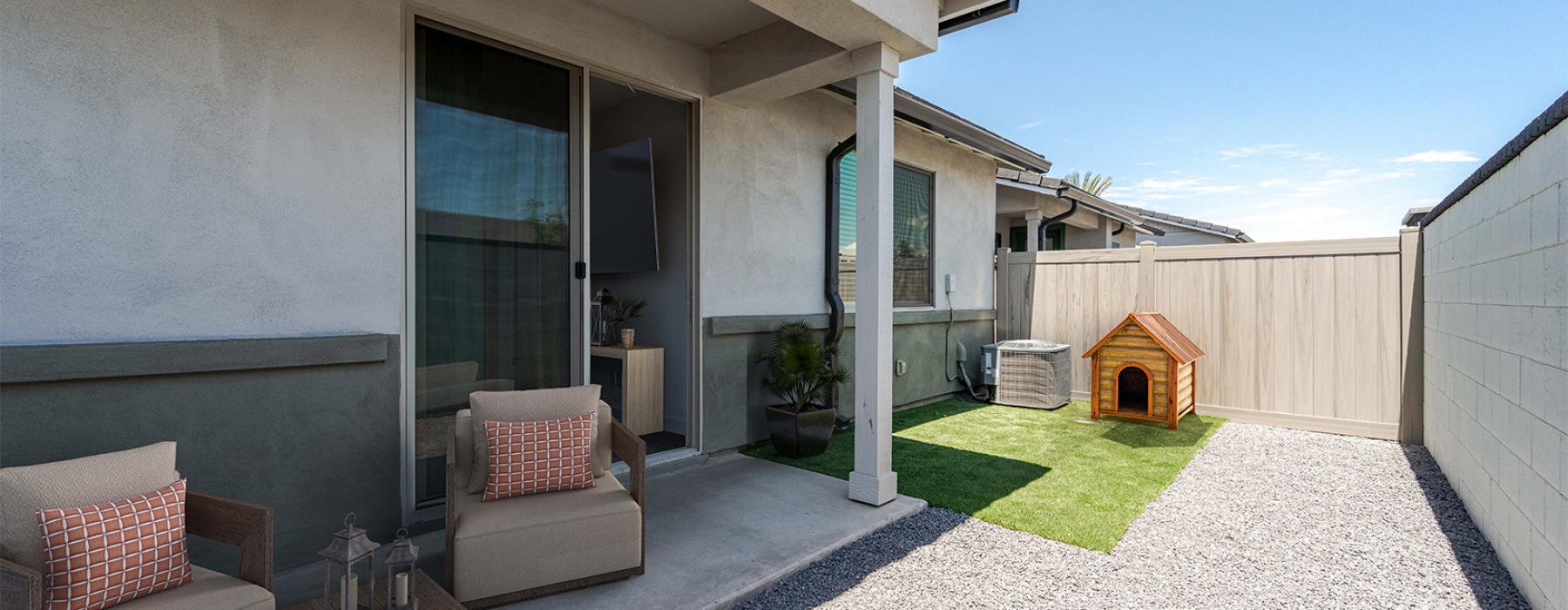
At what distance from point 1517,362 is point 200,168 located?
16.8ft

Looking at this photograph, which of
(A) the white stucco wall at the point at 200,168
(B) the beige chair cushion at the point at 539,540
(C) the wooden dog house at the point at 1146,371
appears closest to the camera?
(A) the white stucco wall at the point at 200,168

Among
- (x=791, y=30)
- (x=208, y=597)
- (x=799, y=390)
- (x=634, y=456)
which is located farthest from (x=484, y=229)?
(x=799, y=390)

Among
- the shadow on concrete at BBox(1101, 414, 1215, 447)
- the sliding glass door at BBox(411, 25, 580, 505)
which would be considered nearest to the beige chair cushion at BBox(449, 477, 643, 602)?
the sliding glass door at BBox(411, 25, 580, 505)

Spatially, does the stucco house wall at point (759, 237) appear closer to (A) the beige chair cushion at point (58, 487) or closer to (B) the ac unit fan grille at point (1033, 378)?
(B) the ac unit fan grille at point (1033, 378)

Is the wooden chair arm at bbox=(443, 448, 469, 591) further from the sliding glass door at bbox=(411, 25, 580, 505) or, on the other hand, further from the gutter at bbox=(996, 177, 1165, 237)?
the gutter at bbox=(996, 177, 1165, 237)

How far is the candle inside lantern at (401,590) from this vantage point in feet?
5.69

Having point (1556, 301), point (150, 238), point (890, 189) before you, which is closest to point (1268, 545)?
point (1556, 301)

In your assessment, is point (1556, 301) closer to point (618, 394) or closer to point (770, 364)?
point (770, 364)

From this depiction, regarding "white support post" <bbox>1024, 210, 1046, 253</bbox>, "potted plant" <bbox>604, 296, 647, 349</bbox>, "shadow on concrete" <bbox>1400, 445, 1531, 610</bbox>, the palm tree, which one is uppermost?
the palm tree

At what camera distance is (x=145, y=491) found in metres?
1.87

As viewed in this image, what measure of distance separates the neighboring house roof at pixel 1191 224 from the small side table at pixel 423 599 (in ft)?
39.0

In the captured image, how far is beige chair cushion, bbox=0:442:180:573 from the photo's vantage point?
1674 mm

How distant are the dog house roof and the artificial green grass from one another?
2.00ft

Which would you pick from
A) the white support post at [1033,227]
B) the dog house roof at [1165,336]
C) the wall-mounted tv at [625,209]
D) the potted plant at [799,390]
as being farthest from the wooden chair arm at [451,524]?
the white support post at [1033,227]
